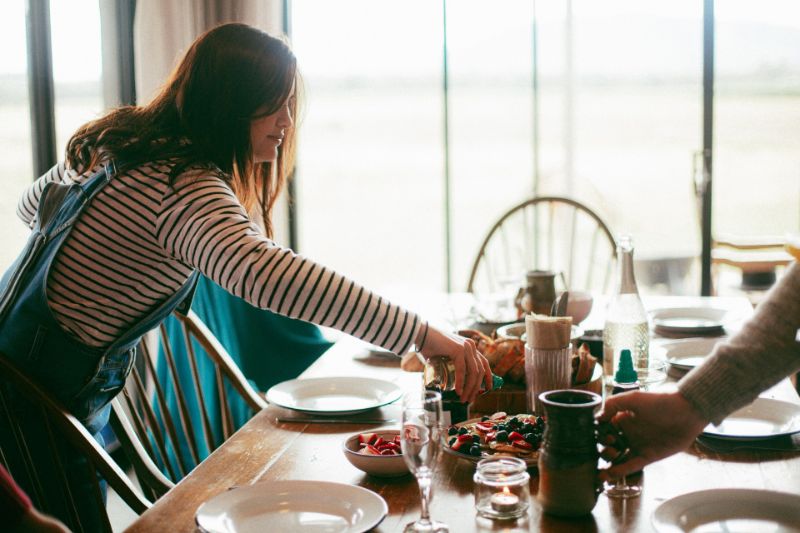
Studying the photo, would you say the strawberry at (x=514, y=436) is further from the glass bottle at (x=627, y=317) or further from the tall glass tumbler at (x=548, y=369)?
the glass bottle at (x=627, y=317)

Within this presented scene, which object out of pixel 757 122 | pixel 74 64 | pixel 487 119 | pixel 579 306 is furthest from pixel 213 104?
pixel 757 122

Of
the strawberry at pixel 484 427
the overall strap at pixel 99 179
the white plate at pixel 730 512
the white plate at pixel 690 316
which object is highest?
the overall strap at pixel 99 179

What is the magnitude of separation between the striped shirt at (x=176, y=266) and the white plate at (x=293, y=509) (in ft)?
0.89

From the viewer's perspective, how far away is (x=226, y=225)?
4.63 ft

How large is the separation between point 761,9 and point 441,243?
550 centimetres

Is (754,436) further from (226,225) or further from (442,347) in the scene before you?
(226,225)

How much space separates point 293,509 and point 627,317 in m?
0.83

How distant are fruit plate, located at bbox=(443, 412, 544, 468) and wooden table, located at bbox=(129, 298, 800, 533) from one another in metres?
0.03

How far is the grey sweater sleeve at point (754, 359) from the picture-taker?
3.97 feet

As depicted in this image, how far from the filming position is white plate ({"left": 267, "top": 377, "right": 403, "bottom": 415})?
174 centimetres

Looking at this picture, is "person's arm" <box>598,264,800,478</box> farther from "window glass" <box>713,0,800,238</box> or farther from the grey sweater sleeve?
"window glass" <box>713,0,800,238</box>

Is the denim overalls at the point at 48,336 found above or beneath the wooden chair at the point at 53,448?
above

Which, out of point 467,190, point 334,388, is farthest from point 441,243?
point 334,388

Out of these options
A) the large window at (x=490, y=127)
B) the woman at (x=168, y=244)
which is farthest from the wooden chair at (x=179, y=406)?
the large window at (x=490, y=127)
